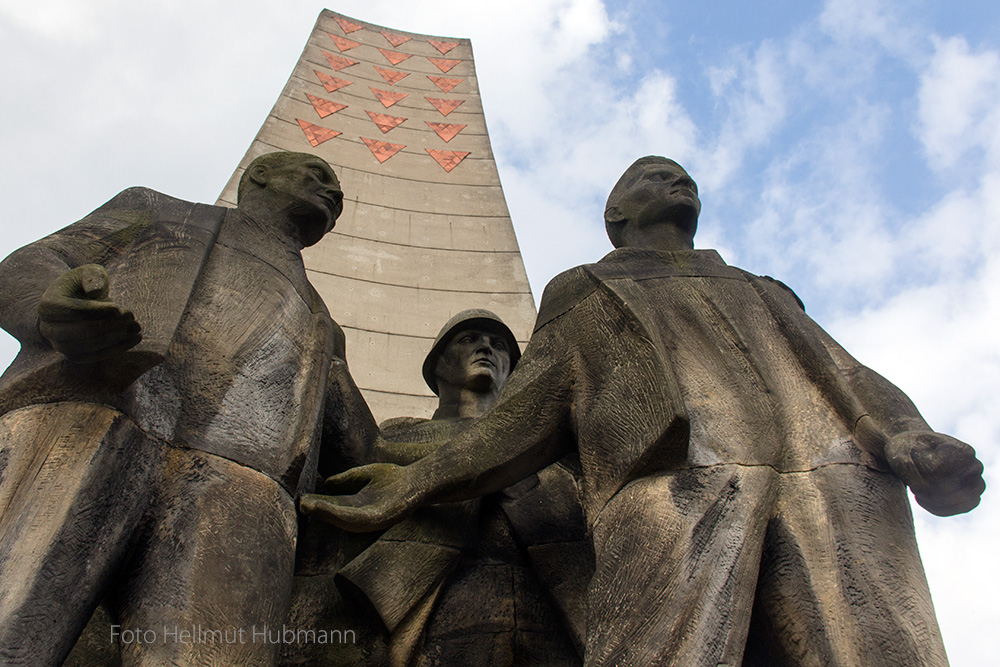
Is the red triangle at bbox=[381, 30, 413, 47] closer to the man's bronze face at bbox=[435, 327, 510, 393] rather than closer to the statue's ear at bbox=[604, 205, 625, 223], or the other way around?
the man's bronze face at bbox=[435, 327, 510, 393]

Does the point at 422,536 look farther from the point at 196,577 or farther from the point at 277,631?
the point at 196,577

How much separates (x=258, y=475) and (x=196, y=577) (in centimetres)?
45

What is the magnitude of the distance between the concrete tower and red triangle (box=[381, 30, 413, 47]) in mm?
20

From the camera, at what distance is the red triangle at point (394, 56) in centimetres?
1198

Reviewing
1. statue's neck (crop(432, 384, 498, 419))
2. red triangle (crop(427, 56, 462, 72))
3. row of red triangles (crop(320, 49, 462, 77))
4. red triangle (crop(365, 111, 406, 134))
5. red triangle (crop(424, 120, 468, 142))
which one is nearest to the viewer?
statue's neck (crop(432, 384, 498, 419))

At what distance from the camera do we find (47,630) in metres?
2.42

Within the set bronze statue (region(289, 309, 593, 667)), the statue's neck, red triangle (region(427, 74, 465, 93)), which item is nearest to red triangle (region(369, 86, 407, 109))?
red triangle (region(427, 74, 465, 93))

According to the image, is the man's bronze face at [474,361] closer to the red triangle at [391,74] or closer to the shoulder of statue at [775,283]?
the shoulder of statue at [775,283]

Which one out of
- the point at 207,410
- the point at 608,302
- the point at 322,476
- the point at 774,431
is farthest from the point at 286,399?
the point at 774,431

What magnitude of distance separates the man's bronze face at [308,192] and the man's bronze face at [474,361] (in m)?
1.08

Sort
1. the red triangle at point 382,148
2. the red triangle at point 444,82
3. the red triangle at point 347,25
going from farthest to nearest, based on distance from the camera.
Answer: the red triangle at point 347,25 → the red triangle at point 444,82 → the red triangle at point 382,148

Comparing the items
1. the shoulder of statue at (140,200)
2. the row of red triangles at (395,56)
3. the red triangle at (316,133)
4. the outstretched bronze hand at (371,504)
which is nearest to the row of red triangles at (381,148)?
the red triangle at (316,133)

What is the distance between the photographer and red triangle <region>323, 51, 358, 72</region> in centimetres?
1137

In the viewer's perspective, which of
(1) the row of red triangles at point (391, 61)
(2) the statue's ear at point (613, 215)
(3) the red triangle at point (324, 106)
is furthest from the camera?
(1) the row of red triangles at point (391, 61)
